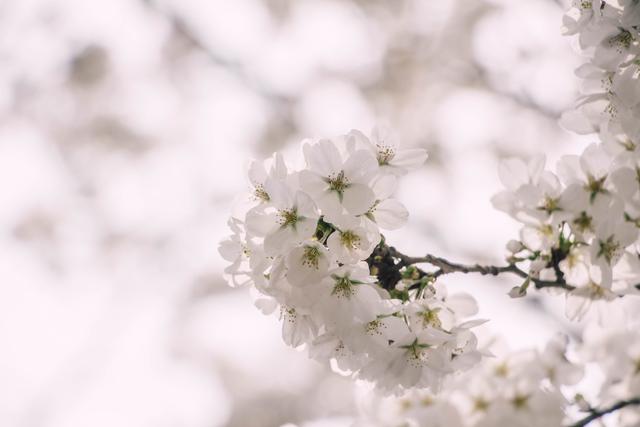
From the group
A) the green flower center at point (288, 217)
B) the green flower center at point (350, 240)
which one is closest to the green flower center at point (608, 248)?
the green flower center at point (350, 240)

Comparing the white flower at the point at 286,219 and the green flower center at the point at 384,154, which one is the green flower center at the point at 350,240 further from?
the green flower center at the point at 384,154

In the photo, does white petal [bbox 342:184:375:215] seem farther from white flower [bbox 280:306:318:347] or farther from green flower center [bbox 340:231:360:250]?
white flower [bbox 280:306:318:347]

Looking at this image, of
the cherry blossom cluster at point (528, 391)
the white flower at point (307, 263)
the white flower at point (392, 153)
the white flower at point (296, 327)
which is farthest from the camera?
the cherry blossom cluster at point (528, 391)

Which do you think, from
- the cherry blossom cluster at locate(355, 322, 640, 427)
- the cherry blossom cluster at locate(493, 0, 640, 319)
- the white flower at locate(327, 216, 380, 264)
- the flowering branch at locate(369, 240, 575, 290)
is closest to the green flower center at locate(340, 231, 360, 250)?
the white flower at locate(327, 216, 380, 264)

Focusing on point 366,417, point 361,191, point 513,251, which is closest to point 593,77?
point 513,251

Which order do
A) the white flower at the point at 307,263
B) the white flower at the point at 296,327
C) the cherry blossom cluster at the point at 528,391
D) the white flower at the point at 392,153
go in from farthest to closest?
the cherry blossom cluster at the point at 528,391 → the white flower at the point at 392,153 → the white flower at the point at 296,327 → the white flower at the point at 307,263

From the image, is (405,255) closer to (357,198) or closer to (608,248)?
(357,198)

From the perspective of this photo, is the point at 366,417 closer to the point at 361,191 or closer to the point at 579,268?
the point at 579,268
